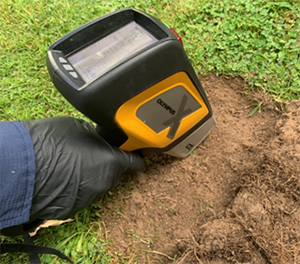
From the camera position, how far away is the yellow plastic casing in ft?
3.65

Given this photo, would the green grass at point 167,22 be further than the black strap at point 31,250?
Yes

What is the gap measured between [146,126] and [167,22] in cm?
108

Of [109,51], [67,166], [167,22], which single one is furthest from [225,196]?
[167,22]

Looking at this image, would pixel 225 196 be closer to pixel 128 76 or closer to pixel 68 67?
pixel 128 76

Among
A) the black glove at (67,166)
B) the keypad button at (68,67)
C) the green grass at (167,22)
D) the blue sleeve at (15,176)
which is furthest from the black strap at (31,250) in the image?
the keypad button at (68,67)

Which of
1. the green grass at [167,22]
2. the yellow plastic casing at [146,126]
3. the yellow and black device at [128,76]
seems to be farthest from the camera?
the green grass at [167,22]

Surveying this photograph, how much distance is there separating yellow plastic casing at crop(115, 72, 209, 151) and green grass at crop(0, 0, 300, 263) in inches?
20.5

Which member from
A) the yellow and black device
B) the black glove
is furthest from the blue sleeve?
the yellow and black device

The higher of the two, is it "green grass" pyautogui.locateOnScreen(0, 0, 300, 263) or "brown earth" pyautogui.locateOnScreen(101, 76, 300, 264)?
"green grass" pyautogui.locateOnScreen(0, 0, 300, 263)

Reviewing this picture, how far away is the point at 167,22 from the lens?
1946mm

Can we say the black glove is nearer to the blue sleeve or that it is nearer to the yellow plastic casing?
the blue sleeve

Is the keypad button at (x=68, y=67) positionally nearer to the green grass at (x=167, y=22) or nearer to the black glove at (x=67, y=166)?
the black glove at (x=67, y=166)

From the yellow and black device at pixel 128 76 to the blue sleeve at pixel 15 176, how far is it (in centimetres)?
31

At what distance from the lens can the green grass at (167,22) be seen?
1.59 metres
